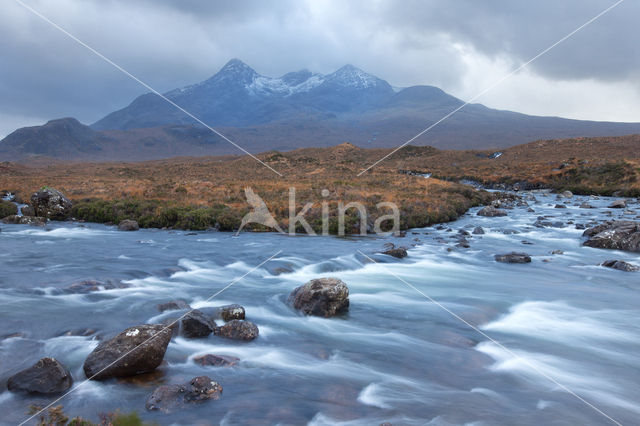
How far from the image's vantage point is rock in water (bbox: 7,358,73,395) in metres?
5.55

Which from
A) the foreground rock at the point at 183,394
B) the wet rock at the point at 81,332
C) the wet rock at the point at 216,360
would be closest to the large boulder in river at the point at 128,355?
the wet rock at the point at 216,360

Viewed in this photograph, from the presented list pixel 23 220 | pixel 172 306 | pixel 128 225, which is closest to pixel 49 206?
pixel 23 220

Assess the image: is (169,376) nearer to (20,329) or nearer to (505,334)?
(20,329)

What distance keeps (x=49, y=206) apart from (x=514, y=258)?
24053mm

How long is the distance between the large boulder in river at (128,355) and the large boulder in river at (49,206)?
20.1 m

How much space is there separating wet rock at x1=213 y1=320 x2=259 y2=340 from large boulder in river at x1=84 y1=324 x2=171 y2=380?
4.89 feet

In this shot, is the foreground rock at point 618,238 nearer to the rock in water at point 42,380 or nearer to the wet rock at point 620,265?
the wet rock at point 620,265

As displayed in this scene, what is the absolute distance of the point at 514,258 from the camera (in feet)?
47.6

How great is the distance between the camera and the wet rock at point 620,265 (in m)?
12.8

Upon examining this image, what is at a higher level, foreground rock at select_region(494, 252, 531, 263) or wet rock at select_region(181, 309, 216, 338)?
foreground rock at select_region(494, 252, 531, 263)

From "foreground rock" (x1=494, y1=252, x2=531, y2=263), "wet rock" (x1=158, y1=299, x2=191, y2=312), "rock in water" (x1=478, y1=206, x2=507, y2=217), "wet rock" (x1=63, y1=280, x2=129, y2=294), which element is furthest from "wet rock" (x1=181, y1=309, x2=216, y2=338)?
"rock in water" (x1=478, y1=206, x2=507, y2=217)

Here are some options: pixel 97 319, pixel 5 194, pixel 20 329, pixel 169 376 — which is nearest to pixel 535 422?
pixel 169 376

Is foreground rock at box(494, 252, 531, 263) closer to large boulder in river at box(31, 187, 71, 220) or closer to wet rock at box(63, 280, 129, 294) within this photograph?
wet rock at box(63, 280, 129, 294)

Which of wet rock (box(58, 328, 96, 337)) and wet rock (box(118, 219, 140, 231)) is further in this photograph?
wet rock (box(118, 219, 140, 231))
